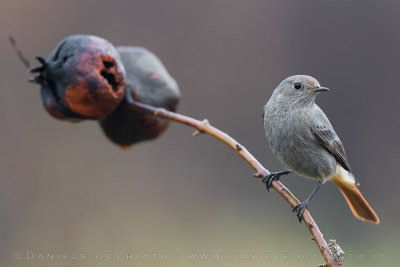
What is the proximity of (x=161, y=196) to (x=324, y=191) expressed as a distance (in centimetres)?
185

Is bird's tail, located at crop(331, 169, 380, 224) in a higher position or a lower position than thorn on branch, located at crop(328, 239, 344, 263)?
higher

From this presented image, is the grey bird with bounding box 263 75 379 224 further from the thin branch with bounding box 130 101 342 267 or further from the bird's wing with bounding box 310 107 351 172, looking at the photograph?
the thin branch with bounding box 130 101 342 267

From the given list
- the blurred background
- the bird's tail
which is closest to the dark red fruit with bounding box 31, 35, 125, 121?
the bird's tail

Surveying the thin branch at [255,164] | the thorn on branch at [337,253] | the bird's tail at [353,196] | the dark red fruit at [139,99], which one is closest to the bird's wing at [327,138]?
the bird's tail at [353,196]

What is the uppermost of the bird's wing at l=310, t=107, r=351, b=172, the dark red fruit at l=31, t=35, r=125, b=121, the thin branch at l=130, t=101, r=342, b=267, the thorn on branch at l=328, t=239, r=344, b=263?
the bird's wing at l=310, t=107, r=351, b=172

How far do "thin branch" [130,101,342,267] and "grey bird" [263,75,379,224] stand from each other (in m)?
0.48

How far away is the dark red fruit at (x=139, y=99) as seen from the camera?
2.80 m

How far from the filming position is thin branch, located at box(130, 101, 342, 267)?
5.52 ft

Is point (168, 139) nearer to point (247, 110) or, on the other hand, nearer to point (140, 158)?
point (140, 158)

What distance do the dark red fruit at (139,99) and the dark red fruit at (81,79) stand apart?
165mm

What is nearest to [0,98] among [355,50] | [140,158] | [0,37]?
[0,37]

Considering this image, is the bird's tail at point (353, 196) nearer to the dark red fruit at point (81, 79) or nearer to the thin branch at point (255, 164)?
the thin branch at point (255, 164)

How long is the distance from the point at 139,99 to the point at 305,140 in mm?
769

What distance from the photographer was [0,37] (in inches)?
258
